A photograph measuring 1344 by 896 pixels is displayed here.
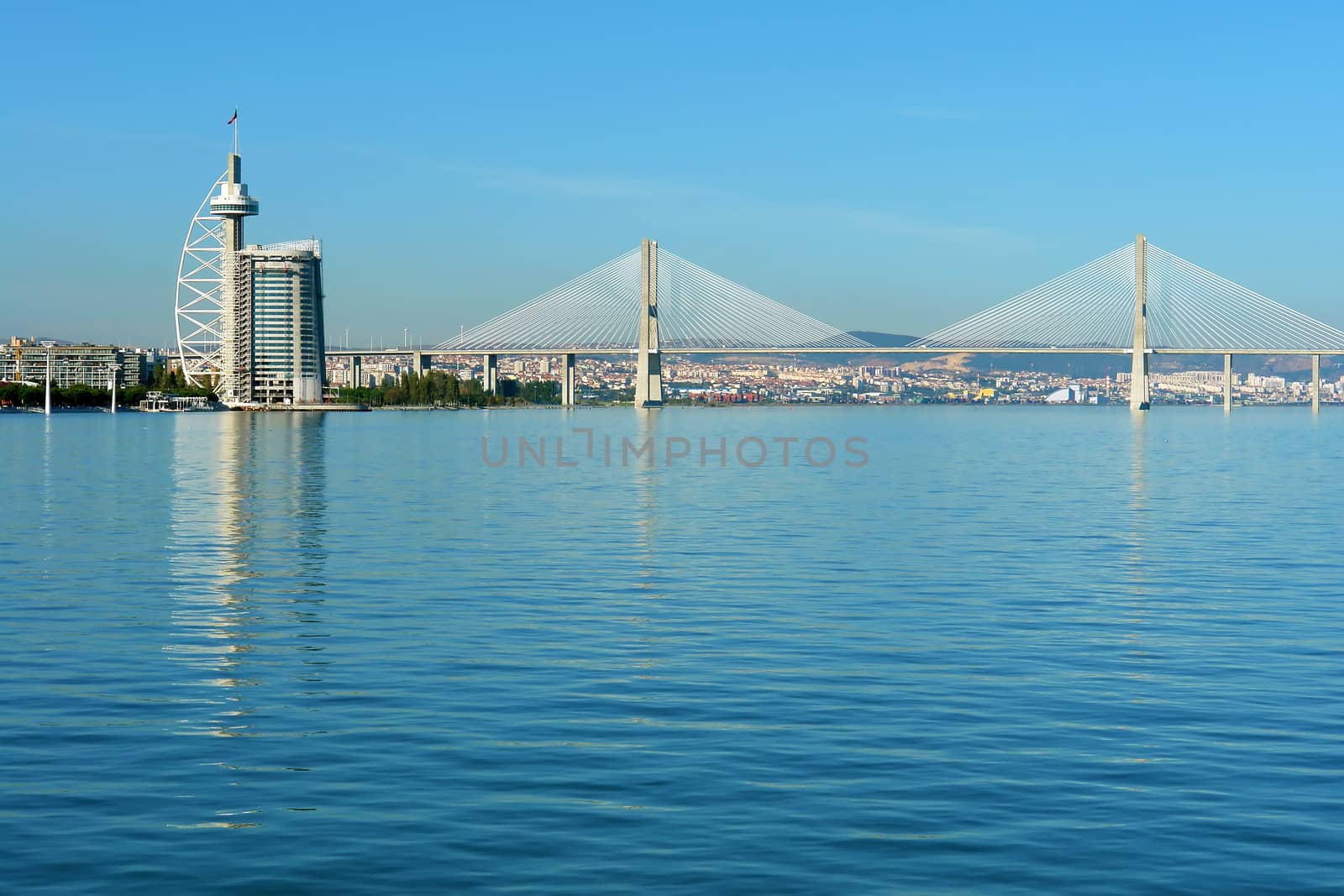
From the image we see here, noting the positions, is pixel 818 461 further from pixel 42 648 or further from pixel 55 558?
pixel 42 648

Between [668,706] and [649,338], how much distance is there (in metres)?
133

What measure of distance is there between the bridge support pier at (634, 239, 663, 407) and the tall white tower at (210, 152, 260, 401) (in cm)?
6424

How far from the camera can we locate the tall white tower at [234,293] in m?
191

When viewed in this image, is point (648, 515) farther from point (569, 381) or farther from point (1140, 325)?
point (569, 381)

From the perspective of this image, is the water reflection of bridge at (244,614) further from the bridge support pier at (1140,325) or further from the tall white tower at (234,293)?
the tall white tower at (234,293)

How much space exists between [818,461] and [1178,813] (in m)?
46.2

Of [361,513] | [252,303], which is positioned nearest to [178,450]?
[361,513]

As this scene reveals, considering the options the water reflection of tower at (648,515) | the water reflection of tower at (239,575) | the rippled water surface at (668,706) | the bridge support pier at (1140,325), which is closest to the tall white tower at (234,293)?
the bridge support pier at (1140,325)

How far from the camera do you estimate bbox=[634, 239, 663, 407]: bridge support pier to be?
14388 centimetres

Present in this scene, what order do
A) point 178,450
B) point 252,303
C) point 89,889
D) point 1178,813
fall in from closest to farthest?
point 89,889
point 1178,813
point 178,450
point 252,303

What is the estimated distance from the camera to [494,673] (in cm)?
1313

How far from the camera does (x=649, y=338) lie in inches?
5664

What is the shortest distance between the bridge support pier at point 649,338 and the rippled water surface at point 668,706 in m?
116

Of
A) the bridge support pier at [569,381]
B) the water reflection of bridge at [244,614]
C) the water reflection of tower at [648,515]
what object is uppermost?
the bridge support pier at [569,381]
